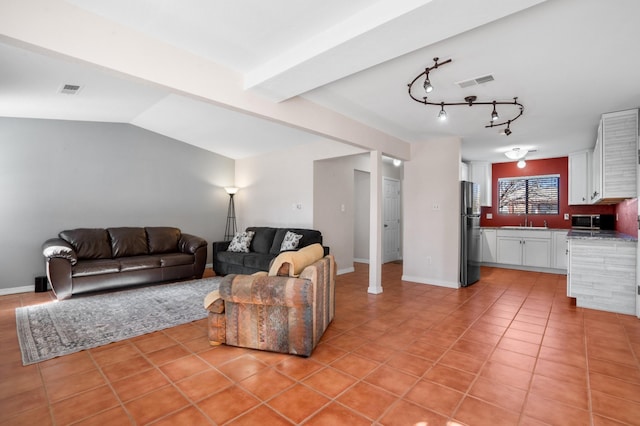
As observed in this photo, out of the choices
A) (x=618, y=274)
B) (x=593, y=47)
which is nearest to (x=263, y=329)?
(x=593, y=47)

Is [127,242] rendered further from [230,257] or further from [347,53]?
[347,53]

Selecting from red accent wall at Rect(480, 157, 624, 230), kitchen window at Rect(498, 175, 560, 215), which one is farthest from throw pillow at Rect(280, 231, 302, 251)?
kitchen window at Rect(498, 175, 560, 215)

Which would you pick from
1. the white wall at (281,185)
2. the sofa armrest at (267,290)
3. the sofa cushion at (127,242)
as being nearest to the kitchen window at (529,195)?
the white wall at (281,185)

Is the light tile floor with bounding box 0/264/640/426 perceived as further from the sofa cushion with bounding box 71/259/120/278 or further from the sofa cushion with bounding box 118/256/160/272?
the sofa cushion with bounding box 118/256/160/272

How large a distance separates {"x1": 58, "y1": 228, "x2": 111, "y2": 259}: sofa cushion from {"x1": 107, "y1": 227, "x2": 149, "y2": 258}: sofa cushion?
3.8 inches

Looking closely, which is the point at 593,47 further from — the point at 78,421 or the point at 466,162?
the point at 466,162

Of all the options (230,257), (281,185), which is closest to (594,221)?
(281,185)

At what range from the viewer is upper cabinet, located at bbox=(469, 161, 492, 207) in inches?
274

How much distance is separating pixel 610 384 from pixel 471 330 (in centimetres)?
110

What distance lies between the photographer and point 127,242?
5180 mm

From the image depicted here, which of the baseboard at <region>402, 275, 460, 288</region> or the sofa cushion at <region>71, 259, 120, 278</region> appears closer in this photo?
the sofa cushion at <region>71, 259, 120, 278</region>

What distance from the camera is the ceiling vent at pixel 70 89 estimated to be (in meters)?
3.51

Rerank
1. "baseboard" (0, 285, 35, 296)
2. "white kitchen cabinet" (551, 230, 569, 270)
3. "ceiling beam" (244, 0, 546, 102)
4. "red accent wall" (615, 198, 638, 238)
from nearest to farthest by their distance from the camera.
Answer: "ceiling beam" (244, 0, 546, 102) < "red accent wall" (615, 198, 638, 238) < "baseboard" (0, 285, 35, 296) < "white kitchen cabinet" (551, 230, 569, 270)

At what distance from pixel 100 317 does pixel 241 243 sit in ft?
8.20
